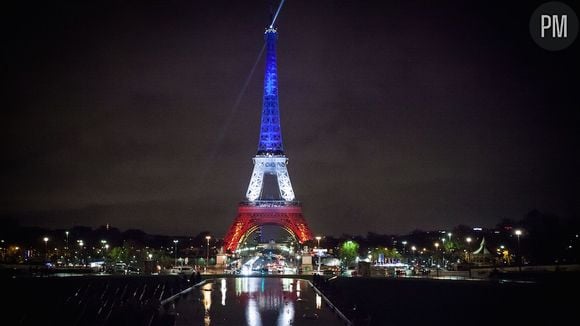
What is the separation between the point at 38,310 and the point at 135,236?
120m

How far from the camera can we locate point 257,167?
378 feet

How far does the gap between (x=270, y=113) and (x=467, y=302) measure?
81.0m

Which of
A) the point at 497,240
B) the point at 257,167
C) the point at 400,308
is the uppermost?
the point at 257,167

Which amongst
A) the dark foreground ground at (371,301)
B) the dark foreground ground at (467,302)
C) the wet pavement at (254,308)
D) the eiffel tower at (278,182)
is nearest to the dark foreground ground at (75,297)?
the dark foreground ground at (371,301)

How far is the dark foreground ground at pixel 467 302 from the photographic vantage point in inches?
1214

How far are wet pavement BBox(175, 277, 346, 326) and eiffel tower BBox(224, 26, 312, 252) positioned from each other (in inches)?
2428

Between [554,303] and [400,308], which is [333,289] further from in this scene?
[554,303]

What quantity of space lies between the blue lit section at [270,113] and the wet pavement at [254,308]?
2750 inches

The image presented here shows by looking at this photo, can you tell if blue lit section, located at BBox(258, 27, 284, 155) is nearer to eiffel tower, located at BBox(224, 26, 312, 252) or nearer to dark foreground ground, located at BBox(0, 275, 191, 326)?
eiffel tower, located at BBox(224, 26, 312, 252)

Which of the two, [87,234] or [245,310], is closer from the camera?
[245,310]

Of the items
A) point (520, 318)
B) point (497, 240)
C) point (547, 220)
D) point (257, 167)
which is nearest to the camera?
point (520, 318)

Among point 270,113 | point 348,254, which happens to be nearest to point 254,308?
point 348,254

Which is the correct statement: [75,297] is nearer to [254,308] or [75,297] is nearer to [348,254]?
[254,308]

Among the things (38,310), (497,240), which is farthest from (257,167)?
(38,310)
